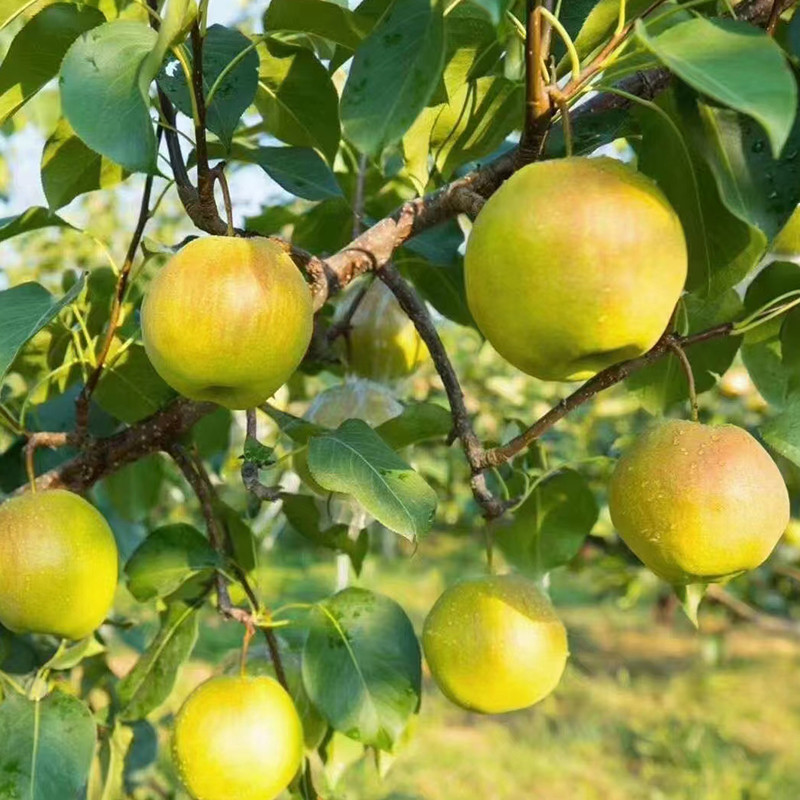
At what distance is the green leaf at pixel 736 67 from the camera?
57cm

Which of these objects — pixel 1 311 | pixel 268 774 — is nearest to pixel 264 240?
pixel 1 311

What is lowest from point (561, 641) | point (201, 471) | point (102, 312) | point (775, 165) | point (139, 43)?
point (561, 641)

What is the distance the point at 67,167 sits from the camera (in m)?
1.12

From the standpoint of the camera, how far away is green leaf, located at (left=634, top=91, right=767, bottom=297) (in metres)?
0.80

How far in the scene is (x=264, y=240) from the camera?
88 centimetres

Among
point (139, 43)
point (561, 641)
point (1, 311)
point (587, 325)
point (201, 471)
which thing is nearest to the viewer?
point (587, 325)

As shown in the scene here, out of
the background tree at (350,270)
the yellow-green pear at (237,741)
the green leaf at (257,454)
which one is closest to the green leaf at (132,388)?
the background tree at (350,270)

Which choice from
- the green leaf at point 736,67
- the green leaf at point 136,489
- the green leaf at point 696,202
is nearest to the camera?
the green leaf at point 736,67

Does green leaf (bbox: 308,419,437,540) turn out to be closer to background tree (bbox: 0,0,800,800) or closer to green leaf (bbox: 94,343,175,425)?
background tree (bbox: 0,0,800,800)

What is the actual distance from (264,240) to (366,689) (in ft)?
1.66

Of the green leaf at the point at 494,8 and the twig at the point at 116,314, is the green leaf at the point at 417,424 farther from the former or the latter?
the green leaf at the point at 494,8

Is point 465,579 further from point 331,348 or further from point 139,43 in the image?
point 139,43

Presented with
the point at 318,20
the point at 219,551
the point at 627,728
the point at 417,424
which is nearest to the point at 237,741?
the point at 219,551

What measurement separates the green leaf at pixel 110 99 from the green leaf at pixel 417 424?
500mm
